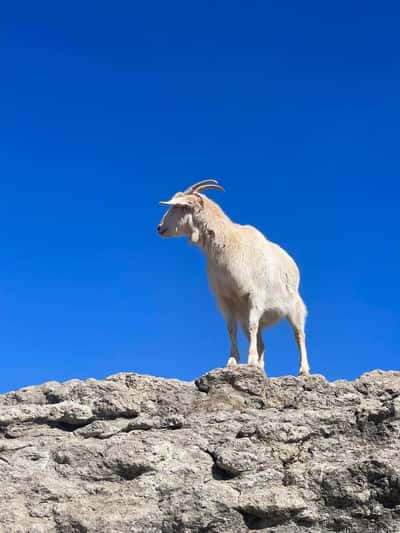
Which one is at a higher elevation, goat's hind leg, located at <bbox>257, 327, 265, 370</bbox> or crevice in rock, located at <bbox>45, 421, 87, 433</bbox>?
goat's hind leg, located at <bbox>257, 327, 265, 370</bbox>

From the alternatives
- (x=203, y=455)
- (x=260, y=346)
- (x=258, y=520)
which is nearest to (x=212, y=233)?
(x=260, y=346)

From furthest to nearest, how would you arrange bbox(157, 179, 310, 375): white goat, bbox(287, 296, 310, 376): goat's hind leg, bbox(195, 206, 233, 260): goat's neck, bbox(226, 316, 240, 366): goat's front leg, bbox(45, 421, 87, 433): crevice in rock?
bbox(287, 296, 310, 376): goat's hind leg, bbox(195, 206, 233, 260): goat's neck, bbox(157, 179, 310, 375): white goat, bbox(226, 316, 240, 366): goat's front leg, bbox(45, 421, 87, 433): crevice in rock

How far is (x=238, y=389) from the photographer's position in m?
11.1

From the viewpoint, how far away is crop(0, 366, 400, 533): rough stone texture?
28.7 ft

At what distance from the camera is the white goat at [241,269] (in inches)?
526

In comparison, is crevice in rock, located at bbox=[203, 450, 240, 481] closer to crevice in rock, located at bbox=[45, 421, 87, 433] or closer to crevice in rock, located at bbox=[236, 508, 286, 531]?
crevice in rock, located at bbox=[236, 508, 286, 531]

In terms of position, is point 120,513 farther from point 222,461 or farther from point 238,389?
point 238,389

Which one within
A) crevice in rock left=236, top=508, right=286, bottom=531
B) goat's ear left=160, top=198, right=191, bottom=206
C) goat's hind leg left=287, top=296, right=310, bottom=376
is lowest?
crevice in rock left=236, top=508, right=286, bottom=531

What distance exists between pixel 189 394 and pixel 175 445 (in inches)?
55.3

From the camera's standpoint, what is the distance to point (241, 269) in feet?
43.9

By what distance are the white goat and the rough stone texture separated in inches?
90.9

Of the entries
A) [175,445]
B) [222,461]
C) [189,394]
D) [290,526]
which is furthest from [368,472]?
[189,394]

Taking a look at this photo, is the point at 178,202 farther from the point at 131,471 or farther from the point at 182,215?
the point at 131,471

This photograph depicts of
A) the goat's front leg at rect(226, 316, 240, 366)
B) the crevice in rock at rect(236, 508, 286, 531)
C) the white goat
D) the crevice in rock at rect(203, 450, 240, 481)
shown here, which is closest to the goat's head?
the white goat
